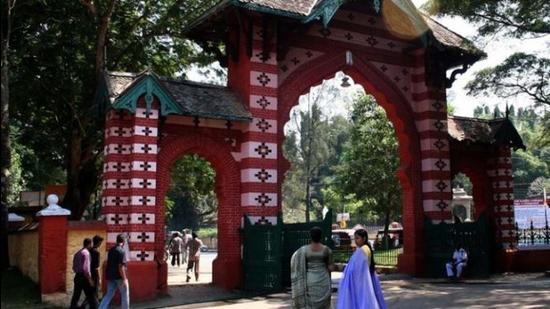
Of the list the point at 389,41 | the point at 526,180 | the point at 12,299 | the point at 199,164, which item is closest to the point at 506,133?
the point at 389,41

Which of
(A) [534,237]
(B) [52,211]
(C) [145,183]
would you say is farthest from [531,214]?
(B) [52,211]

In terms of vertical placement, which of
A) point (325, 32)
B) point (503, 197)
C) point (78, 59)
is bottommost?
point (503, 197)

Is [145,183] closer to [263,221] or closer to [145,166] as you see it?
[145,166]

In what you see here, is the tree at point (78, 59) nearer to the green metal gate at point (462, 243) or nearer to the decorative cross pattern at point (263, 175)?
the decorative cross pattern at point (263, 175)

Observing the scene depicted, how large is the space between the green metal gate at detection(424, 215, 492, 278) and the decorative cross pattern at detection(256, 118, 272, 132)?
20.1 feet

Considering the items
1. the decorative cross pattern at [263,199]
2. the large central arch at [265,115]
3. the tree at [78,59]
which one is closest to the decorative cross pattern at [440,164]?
the large central arch at [265,115]

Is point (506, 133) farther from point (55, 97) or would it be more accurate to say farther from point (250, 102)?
point (55, 97)

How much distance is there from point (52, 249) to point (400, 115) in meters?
11.6

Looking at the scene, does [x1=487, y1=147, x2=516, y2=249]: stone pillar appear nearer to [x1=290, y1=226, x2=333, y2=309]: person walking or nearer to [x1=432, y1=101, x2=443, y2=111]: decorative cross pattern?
[x1=432, y1=101, x2=443, y2=111]: decorative cross pattern

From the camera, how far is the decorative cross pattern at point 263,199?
17312 mm

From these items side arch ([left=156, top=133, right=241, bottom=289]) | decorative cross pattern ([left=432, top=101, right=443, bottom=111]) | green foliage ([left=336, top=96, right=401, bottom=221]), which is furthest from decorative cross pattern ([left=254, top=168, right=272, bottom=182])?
green foliage ([left=336, top=96, right=401, bottom=221])

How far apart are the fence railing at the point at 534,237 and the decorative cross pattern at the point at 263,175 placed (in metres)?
10.1

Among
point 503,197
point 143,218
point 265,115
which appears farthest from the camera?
point 503,197

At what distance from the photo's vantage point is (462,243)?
19.0m
